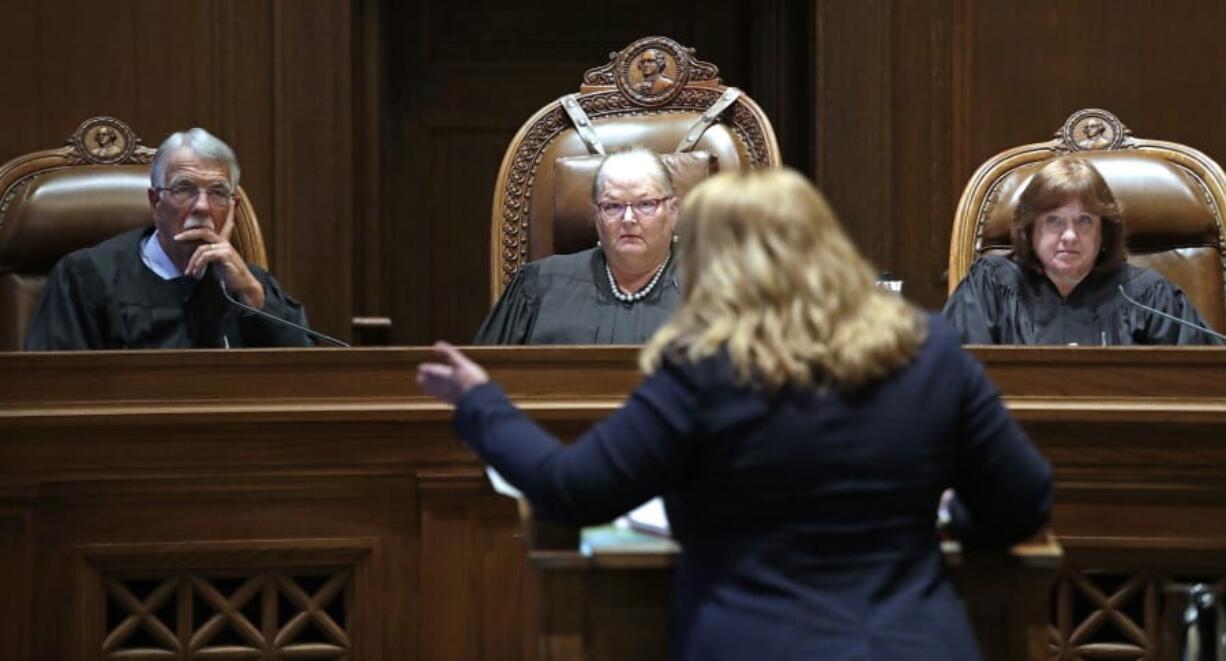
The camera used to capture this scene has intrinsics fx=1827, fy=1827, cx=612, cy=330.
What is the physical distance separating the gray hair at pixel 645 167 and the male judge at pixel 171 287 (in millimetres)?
707

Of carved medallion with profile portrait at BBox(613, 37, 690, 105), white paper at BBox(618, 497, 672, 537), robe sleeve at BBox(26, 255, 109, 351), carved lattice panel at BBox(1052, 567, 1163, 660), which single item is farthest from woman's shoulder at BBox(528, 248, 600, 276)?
white paper at BBox(618, 497, 672, 537)

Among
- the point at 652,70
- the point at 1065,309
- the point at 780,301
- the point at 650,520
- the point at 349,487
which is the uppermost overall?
the point at 652,70

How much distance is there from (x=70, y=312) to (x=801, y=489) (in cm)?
238

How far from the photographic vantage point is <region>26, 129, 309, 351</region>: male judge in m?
3.88

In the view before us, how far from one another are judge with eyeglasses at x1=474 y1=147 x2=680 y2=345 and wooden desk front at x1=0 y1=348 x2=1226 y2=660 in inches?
37.6

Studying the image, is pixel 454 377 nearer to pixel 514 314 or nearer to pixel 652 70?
pixel 514 314

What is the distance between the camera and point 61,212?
4.26m

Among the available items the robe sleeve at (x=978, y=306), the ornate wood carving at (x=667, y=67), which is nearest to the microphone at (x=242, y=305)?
Result: the ornate wood carving at (x=667, y=67)

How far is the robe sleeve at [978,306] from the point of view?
391cm

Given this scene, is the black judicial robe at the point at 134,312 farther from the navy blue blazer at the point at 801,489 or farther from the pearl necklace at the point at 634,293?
the navy blue blazer at the point at 801,489

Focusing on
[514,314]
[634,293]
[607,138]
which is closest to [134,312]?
[514,314]

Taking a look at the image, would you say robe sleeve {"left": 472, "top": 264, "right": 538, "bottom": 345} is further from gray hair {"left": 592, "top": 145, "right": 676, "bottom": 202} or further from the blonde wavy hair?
the blonde wavy hair

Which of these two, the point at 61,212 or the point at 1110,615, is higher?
the point at 61,212

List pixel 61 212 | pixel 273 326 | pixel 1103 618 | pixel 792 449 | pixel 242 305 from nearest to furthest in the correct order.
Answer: pixel 792 449, pixel 1103 618, pixel 242 305, pixel 273 326, pixel 61 212
